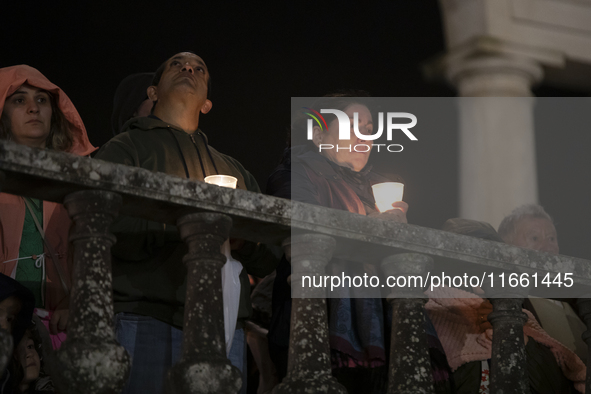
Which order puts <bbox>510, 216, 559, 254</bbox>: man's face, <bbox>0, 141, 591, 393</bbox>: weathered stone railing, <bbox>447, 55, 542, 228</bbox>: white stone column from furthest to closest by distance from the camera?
<bbox>447, 55, 542, 228</bbox>: white stone column, <bbox>510, 216, 559, 254</bbox>: man's face, <bbox>0, 141, 591, 393</bbox>: weathered stone railing

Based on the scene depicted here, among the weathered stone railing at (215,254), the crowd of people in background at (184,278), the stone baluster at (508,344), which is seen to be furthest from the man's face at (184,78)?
the stone baluster at (508,344)

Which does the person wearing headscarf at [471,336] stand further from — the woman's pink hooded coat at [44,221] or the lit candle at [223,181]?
the woman's pink hooded coat at [44,221]

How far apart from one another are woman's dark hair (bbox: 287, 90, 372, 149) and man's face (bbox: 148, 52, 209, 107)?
0.52 meters

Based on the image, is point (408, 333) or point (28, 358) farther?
point (28, 358)

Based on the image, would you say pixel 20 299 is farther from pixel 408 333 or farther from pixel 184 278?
pixel 408 333

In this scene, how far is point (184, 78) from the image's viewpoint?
3.65m

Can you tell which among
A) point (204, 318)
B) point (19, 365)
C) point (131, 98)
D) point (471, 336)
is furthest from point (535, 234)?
point (19, 365)

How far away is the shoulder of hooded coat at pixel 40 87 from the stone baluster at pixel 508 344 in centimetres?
196

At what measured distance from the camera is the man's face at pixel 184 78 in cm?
364

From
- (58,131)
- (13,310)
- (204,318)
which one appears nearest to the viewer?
(204,318)

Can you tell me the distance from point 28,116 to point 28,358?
111cm

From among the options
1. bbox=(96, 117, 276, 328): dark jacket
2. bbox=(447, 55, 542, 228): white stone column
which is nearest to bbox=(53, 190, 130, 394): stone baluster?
bbox=(96, 117, 276, 328): dark jacket

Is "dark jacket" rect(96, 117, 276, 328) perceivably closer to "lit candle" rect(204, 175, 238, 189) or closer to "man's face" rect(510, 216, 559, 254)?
"lit candle" rect(204, 175, 238, 189)

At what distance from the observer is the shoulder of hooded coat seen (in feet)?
11.9
